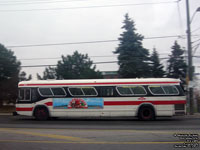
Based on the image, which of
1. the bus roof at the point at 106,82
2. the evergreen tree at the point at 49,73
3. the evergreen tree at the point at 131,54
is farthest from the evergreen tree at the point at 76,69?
the bus roof at the point at 106,82

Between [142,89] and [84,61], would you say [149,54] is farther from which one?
[84,61]

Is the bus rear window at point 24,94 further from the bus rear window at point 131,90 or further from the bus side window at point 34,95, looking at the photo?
the bus rear window at point 131,90

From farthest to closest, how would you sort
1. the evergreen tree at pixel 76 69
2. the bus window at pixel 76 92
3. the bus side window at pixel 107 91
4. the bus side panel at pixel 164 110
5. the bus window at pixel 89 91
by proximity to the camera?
the evergreen tree at pixel 76 69
the bus window at pixel 76 92
the bus window at pixel 89 91
the bus side window at pixel 107 91
the bus side panel at pixel 164 110

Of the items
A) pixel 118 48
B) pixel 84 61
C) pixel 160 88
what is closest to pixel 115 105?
pixel 160 88

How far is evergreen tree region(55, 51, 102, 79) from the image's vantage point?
34.0 metres

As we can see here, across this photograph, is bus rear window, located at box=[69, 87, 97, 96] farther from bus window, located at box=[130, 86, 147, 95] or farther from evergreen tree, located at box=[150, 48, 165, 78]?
evergreen tree, located at box=[150, 48, 165, 78]

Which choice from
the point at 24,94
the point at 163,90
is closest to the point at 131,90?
the point at 163,90

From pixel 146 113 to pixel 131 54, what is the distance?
495 inches

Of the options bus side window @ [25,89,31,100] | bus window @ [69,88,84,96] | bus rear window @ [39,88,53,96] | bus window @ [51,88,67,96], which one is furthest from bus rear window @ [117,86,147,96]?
bus side window @ [25,89,31,100]

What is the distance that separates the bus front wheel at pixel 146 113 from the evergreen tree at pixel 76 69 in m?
18.6

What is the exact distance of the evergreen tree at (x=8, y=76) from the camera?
97.1 feet

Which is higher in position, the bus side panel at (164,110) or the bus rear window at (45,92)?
the bus rear window at (45,92)

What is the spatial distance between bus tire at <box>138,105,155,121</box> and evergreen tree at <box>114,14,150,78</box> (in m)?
11.4

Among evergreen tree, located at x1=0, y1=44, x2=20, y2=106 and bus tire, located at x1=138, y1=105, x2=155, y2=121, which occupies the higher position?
evergreen tree, located at x1=0, y1=44, x2=20, y2=106
